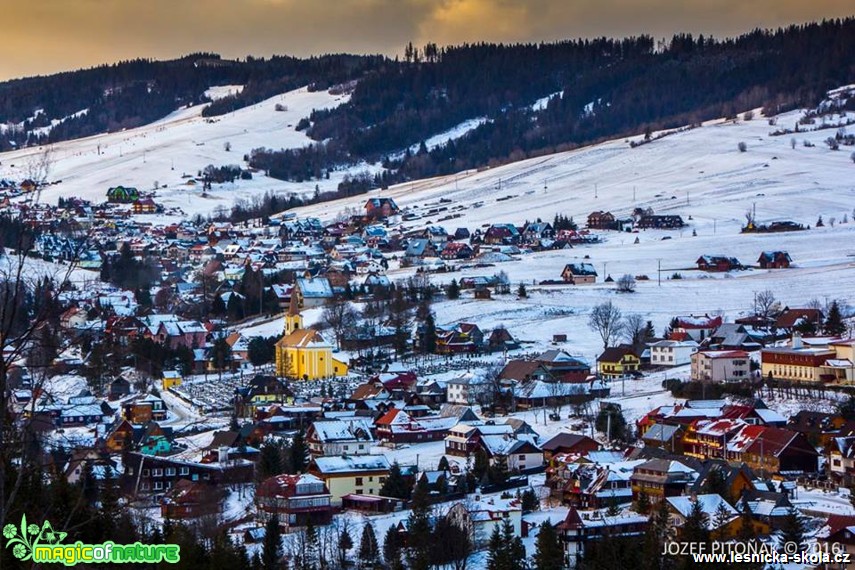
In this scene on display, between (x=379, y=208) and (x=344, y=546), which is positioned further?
(x=379, y=208)

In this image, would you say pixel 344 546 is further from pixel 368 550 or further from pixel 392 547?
pixel 392 547

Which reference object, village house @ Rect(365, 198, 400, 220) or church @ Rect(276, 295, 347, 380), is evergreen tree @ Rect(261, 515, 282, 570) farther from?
village house @ Rect(365, 198, 400, 220)

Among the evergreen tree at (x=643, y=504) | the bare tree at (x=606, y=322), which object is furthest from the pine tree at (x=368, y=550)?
the bare tree at (x=606, y=322)

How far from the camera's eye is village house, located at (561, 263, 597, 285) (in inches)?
2008

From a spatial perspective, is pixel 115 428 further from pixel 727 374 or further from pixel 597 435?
pixel 727 374

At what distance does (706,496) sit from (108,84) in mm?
157497

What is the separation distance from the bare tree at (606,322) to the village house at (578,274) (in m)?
6.77

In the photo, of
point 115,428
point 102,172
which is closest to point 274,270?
point 115,428

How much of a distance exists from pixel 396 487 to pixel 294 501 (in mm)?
2010

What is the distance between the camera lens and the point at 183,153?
11838 cm

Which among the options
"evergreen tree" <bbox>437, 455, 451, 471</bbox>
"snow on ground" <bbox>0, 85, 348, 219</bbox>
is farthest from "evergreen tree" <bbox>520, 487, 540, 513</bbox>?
"snow on ground" <bbox>0, 85, 348, 219</bbox>

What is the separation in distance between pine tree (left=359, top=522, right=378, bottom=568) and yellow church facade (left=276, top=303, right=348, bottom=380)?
60.1 ft

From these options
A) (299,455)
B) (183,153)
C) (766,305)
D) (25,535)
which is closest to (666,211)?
(766,305)

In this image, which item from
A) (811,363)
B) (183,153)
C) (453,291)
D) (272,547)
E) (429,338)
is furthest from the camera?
(183,153)
